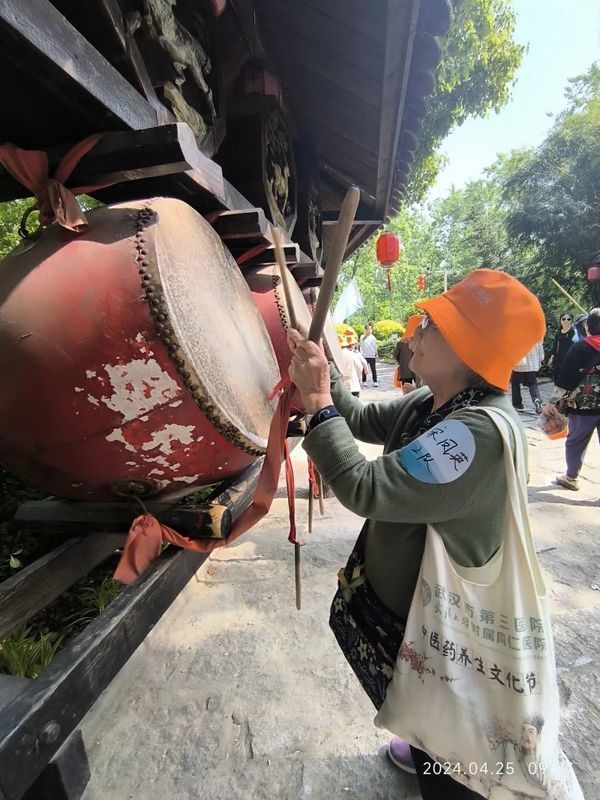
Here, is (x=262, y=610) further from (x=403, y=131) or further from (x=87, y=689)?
(x=403, y=131)

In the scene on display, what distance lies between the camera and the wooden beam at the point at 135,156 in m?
1.22

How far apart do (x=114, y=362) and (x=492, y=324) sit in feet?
3.01

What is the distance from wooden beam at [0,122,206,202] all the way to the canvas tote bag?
0.99 m

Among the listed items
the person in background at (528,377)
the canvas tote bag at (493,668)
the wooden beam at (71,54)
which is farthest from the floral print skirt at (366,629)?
the person in background at (528,377)

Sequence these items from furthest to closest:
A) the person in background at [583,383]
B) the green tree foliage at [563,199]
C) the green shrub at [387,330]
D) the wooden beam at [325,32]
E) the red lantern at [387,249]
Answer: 1. the green shrub at [387,330]
2. the green tree foliage at [563,199]
3. the red lantern at [387,249]
4. the person in background at [583,383]
5. the wooden beam at [325,32]

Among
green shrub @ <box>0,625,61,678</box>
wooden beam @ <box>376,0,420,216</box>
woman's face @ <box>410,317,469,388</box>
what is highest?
wooden beam @ <box>376,0,420,216</box>

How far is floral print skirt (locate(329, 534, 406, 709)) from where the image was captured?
1.33m

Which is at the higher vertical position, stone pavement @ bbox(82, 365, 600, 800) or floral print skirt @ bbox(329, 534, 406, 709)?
floral print skirt @ bbox(329, 534, 406, 709)

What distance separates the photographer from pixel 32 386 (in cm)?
116

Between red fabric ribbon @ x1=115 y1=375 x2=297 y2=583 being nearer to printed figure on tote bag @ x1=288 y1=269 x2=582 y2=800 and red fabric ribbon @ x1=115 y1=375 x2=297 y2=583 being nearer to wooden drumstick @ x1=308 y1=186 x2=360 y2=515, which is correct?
printed figure on tote bag @ x1=288 y1=269 x2=582 y2=800

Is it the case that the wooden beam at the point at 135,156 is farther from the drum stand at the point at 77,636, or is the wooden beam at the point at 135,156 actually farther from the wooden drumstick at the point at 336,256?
the drum stand at the point at 77,636

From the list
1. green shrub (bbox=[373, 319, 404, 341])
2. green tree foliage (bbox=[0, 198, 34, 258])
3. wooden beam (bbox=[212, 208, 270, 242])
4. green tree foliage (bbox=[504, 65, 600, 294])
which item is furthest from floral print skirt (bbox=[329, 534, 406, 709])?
green shrub (bbox=[373, 319, 404, 341])

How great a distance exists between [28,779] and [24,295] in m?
1.06

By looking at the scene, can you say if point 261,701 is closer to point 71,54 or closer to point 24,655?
point 24,655
